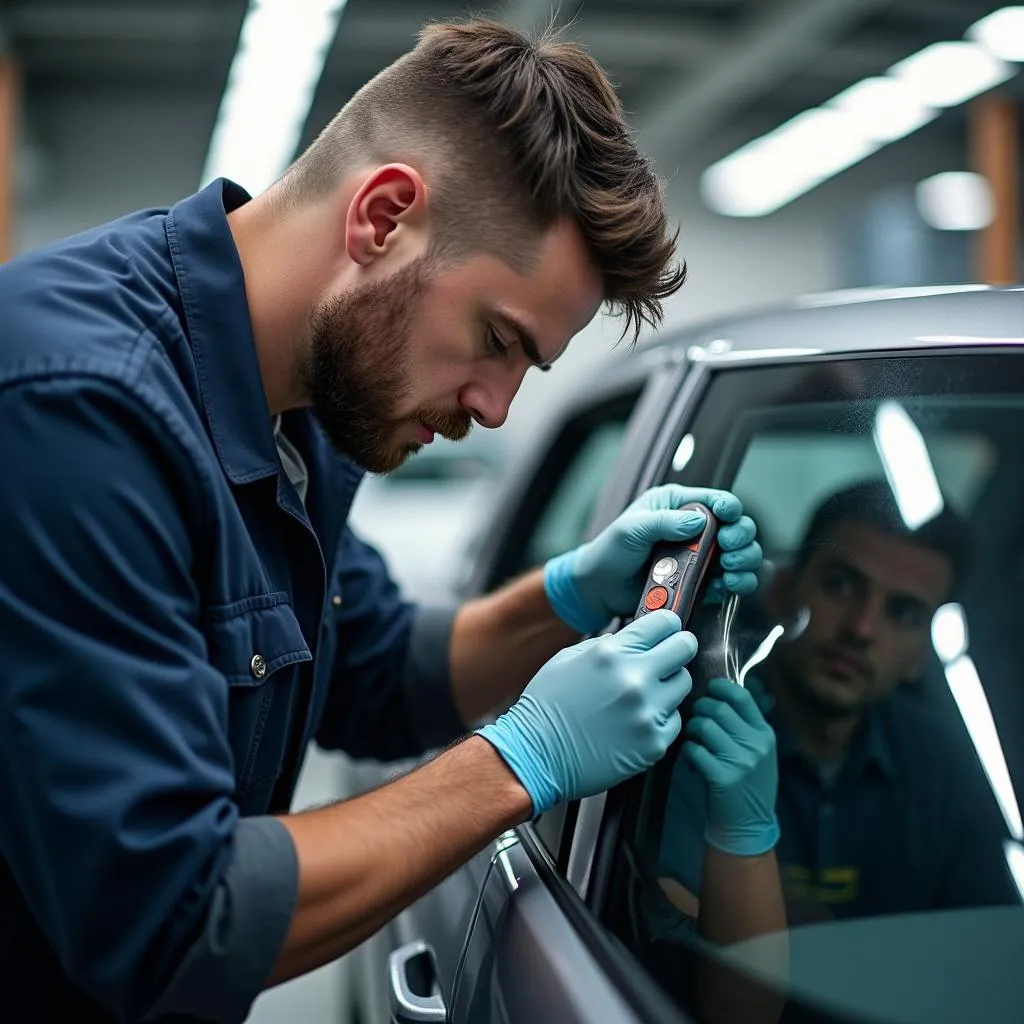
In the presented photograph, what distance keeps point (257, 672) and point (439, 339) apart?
397 mm

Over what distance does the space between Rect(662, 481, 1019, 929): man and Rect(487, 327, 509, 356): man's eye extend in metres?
0.40

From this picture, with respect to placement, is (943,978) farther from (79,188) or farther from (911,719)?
(79,188)

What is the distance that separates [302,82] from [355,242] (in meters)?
4.81

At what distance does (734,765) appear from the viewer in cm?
105

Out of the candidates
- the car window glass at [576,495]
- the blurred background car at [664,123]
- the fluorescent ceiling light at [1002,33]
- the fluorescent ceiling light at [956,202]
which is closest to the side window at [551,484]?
the car window glass at [576,495]

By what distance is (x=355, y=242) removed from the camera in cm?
111

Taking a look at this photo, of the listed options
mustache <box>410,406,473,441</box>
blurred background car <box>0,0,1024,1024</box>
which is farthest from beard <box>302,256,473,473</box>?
blurred background car <box>0,0,1024,1024</box>

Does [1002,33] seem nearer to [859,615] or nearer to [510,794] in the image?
[859,615]

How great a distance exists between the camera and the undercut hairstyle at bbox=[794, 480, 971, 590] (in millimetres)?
1122

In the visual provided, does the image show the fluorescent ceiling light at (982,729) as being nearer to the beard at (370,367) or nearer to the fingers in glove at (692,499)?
the fingers in glove at (692,499)

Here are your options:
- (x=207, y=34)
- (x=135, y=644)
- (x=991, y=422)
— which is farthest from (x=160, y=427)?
(x=207, y=34)

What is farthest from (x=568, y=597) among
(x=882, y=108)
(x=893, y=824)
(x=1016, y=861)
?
(x=882, y=108)

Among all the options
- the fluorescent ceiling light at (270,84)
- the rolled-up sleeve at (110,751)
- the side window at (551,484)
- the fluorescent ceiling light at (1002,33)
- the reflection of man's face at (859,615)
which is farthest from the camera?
the fluorescent ceiling light at (1002,33)

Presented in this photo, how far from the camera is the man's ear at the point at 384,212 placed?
109 cm
